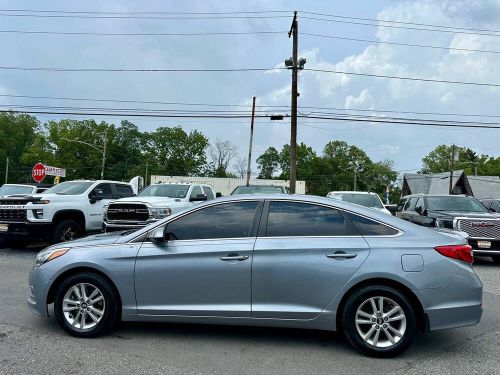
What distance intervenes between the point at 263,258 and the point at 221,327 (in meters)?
1.24

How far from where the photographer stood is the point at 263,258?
4.54m

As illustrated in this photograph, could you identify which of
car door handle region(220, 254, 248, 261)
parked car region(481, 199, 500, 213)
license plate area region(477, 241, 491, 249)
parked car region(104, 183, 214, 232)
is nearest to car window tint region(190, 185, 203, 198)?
parked car region(104, 183, 214, 232)

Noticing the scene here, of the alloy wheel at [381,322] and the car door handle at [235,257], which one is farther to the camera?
the car door handle at [235,257]

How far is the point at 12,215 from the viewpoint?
431 inches

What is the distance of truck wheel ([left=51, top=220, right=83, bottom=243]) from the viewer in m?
11.2

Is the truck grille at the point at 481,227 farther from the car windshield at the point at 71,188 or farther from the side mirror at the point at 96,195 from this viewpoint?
the car windshield at the point at 71,188

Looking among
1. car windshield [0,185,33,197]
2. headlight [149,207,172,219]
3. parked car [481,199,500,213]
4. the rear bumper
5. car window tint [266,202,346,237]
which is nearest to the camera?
the rear bumper

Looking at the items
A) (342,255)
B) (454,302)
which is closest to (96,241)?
(342,255)

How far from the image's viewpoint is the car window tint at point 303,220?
467 cm

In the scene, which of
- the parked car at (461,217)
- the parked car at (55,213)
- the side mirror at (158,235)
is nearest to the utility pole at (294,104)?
the parked car at (461,217)

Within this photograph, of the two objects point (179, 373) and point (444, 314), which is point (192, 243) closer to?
point (179, 373)

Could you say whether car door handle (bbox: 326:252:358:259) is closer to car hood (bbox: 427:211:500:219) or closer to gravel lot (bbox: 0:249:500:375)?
gravel lot (bbox: 0:249:500:375)

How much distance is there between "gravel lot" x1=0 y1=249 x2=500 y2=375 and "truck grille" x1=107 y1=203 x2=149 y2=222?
5096 millimetres

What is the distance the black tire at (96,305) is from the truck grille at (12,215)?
6.96 m
